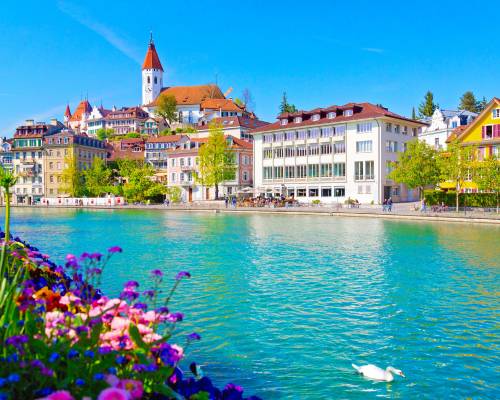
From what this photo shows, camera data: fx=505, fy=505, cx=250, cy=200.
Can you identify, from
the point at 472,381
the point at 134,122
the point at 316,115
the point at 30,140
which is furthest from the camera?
the point at 134,122

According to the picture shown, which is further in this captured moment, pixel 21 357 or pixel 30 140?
pixel 30 140

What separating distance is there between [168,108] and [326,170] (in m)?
86.6

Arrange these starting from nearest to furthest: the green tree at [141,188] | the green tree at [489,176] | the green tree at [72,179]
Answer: the green tree at [489,176] → the green tree at [141,188] → the green tree at [72,179]

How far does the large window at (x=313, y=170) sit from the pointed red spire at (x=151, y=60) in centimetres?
11678

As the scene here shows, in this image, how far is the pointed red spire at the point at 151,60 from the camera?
182 meters

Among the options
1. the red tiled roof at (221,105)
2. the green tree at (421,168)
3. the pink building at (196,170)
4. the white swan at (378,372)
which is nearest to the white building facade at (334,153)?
the pink building at (196,170)

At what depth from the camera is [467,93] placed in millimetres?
129375

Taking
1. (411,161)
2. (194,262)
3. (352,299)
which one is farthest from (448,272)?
(411,161)

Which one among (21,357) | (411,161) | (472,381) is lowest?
(472,381)

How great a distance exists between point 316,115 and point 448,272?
213 ft

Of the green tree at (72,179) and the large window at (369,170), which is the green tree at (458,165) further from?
the green tree at (72,179)

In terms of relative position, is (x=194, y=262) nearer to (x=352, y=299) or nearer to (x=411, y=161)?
(x=352, y=299)

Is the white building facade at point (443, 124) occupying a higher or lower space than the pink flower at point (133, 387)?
higher

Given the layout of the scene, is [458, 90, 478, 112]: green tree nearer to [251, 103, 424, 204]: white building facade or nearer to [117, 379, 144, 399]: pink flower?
[251, 103, 424, 204]: white building facade
